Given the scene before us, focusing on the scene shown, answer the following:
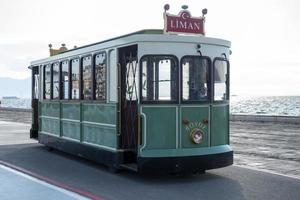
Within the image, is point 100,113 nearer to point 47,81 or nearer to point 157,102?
point 157,102

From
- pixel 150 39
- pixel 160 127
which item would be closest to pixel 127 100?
pixel 160 127

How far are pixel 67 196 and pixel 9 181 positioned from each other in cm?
177

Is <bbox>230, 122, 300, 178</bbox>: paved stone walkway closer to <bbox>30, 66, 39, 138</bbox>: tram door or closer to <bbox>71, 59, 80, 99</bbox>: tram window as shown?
<bbox>71, 59, 80, 99</bbox>: tram window

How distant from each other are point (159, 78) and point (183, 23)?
50.6 inches

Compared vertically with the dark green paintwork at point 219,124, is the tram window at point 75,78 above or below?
above

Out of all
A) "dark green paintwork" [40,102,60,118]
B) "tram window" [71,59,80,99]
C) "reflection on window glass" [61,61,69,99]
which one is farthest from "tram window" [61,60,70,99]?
"dark green paintwork" [40,102,60,118]

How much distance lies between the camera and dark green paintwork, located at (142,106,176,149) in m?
8.81

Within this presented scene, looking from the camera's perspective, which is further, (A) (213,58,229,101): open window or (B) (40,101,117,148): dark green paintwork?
(B) (40,101,117,148): dark green paintwork

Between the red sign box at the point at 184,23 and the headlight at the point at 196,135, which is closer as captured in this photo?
the headlight at the point at 196,135

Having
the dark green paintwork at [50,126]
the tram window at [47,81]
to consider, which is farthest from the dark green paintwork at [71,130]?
A: the tram window at [47,81]

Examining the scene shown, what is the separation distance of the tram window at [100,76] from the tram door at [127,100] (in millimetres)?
590

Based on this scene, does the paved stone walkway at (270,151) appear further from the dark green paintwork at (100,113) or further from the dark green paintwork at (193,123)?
the dark green paintwork at (100,113)

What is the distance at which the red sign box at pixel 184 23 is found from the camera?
30.3 ft

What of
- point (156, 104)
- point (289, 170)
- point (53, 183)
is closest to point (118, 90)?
point (156, 104)
